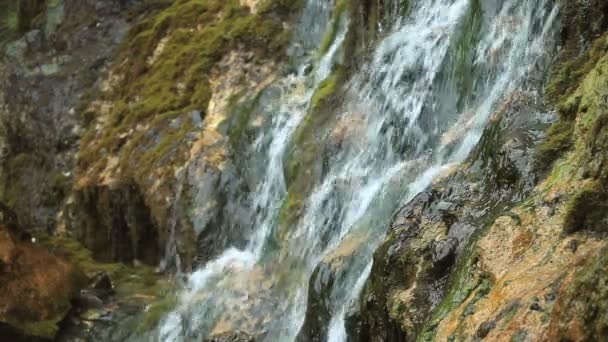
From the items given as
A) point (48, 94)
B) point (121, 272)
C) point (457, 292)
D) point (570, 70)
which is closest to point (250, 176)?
point (121, 272)

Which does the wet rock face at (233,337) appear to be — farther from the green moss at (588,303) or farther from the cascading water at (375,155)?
the green moss at (588,303)

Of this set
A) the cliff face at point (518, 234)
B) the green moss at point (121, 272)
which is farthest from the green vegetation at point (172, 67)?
the cliff face at point (518, 234)

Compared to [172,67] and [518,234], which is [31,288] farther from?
[518,234]

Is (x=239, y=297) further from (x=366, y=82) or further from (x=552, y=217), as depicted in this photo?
(x=552, y=217)

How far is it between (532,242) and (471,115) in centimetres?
398

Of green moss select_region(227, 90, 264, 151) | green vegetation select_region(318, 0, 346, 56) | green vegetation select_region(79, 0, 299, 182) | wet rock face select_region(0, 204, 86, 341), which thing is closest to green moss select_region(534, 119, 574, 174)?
wet rock face select_region(0, 204, 86, 341)

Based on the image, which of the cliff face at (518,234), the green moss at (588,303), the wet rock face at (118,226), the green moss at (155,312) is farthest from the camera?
the wet rock face at (118,226)

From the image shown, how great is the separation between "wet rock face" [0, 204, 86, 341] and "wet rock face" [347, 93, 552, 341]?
5.18 meters

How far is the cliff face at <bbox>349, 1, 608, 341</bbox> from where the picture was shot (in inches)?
144

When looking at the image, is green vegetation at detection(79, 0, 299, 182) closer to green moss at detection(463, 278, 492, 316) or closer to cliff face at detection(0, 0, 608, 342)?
cliff face at detection(0, 0, 608, 342)

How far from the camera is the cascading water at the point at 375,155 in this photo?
25.6 ft

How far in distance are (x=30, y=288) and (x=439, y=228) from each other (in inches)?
247

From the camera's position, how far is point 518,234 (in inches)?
185

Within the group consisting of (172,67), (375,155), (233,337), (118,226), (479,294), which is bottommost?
(233,337)
